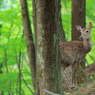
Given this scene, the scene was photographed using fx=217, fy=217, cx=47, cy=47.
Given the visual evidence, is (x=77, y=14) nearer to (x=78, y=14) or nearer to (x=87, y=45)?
(x=78, y=14)

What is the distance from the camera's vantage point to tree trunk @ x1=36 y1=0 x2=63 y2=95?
376 centimetres

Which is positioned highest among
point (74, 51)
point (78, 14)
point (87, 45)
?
point (78, 14)

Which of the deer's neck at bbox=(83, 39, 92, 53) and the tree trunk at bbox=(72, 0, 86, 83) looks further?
the tree trunk at bbox=(72, 0, 86, 83)

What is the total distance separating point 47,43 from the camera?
12.8ft

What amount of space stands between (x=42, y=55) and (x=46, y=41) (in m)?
0.29

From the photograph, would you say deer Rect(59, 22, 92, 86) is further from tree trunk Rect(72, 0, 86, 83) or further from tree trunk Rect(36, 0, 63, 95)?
tree trunk Rect(36, 0, 63, 95)

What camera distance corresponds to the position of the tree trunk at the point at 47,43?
376cm

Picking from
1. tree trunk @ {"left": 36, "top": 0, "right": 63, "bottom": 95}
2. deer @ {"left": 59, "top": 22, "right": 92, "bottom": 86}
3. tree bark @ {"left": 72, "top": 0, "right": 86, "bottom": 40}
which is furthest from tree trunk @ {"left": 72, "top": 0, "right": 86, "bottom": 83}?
tree trunk @ {"left": 36, "top": 0, "right": 63, "bottom": 95}

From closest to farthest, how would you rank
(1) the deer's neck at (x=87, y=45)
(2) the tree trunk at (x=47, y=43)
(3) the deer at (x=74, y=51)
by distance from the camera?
(2) the tree trunk at (x=47, y=43)
(3) the deer at (x=74, y=51)
(1) the deer's neck at (x=87, y=45)

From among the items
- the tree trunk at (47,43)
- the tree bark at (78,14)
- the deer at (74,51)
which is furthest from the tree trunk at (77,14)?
the tree trunk at (47,43)

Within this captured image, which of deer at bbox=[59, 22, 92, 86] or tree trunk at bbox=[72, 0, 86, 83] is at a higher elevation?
tree trunk at bbox=[72, 0, 86, 83]

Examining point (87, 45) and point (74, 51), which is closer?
point (74, 51)

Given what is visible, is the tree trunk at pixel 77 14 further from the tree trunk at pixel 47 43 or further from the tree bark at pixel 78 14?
the tree trunk at pixel 47 43

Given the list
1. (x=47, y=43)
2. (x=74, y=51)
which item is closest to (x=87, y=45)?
(x=74, y=51)
